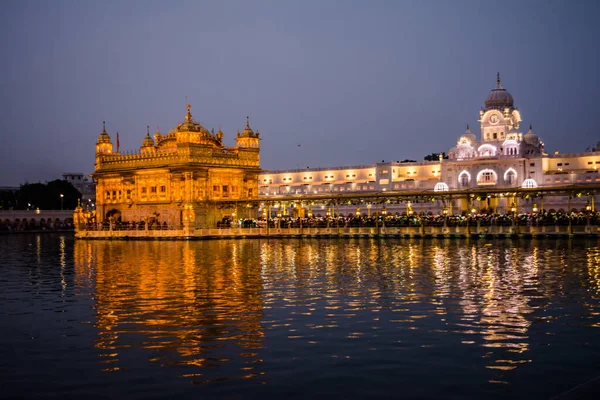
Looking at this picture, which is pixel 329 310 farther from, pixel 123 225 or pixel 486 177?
pixel 486 177

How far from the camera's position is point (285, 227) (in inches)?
2527

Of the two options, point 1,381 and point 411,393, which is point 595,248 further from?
point 1,381

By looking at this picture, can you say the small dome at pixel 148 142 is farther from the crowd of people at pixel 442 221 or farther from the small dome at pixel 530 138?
the small dome at pixel 530 138

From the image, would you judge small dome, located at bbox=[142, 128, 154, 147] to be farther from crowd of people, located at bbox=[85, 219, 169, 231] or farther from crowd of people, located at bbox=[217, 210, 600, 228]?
crowd of people, located at bbox=[217, 210, 600, 228]

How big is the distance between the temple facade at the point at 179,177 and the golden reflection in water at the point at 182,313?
1190 inches

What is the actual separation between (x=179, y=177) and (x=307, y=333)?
49.5 metres

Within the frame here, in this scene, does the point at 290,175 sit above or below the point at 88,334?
above

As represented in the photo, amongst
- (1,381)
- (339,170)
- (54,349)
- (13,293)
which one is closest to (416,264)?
(13,293)

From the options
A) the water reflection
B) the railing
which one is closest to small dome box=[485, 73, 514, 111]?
the railing

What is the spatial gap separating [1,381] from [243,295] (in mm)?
9819

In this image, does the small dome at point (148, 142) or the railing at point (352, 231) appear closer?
the railing at point (352, 231)

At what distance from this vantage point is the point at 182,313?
18.2m

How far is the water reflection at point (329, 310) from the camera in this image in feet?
43.5

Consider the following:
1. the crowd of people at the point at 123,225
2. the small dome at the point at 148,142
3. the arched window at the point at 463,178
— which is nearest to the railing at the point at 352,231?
the crowd of people at the point at 123,225
